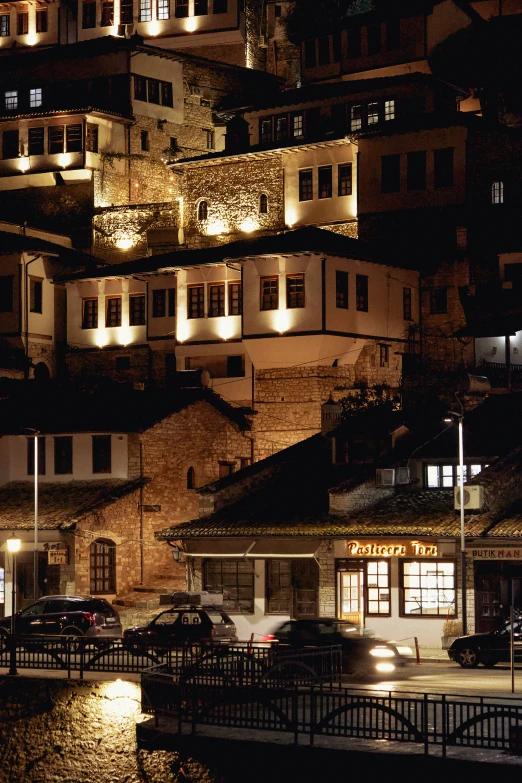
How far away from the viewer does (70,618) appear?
47.0 metres

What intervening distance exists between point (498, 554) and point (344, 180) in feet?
102

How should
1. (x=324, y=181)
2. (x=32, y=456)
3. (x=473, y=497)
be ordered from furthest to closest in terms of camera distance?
(x=324, y=181)
(x=32, y=456)
(x=473, y=497)

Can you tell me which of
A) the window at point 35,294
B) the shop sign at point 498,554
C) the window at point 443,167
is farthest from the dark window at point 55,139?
the shop sign at point 498,554

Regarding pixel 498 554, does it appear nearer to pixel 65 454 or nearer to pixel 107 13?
pixel 65 454

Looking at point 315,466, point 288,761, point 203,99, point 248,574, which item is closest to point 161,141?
point 203,99

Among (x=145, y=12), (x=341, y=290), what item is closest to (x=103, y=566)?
(x=341, y=290)

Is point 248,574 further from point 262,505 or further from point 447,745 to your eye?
point 447,745

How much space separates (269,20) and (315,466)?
45.8m

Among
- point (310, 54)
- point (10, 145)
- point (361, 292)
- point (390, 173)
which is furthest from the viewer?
point (310, 54)

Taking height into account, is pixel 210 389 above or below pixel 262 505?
above

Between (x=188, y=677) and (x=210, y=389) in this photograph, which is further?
(x=210, y=389)

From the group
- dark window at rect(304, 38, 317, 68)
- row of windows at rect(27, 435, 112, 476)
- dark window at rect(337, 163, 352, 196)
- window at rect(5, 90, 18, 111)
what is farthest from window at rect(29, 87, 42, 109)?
row of windows at rect(27, 435, 112, 476)

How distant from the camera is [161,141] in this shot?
8581 centimetres

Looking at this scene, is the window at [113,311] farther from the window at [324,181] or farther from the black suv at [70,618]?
the black suv at [70,618]
